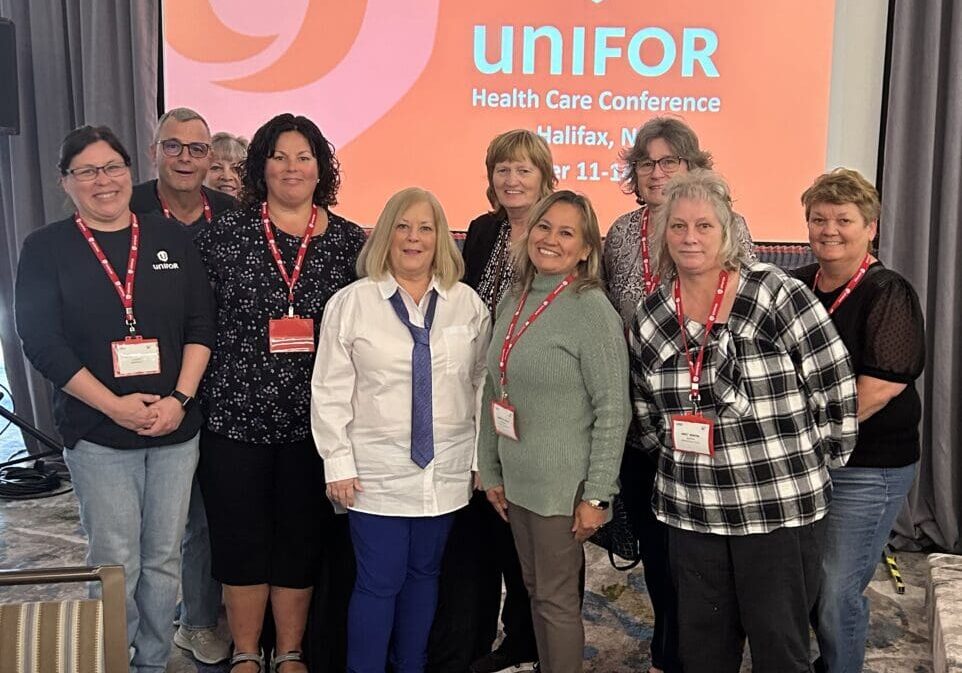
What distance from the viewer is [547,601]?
238 cm

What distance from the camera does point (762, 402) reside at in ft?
6.61

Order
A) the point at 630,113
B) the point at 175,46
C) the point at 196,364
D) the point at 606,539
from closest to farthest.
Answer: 1. the point at 196,364
2. the point at 606,539
3. the point at 630,113
4. the point at 175,46

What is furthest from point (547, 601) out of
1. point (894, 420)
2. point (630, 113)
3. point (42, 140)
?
point (42, 140)

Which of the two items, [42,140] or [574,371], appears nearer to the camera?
[574,371]

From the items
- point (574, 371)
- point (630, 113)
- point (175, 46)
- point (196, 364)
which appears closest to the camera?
point (574, 371)

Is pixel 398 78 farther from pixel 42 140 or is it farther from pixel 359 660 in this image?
pixel 359 660

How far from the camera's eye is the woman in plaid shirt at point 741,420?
202cm

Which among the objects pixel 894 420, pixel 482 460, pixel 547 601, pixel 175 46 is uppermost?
pixel 175 46

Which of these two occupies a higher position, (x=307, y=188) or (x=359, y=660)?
(x=307, y=188)

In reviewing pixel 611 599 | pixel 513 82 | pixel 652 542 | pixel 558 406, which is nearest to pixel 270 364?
pixel 558 406

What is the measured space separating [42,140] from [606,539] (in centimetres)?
366

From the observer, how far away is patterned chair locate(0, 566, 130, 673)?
4.54 feet

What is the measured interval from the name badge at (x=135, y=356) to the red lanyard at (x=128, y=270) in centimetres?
4

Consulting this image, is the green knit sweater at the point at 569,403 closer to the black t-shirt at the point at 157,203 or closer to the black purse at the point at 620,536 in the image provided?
the black purse at the point at 620,536
